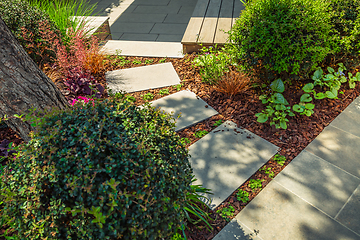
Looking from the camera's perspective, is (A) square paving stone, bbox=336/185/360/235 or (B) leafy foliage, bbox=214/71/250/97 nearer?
(A) square paving stone, bbox=336/185/360/235

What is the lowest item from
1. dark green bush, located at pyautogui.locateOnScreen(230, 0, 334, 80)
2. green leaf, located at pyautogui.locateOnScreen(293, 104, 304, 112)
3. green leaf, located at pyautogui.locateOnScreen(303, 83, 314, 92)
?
green leaf, located at pyautogui.locateOnScreen(293, 104, 304, 112)

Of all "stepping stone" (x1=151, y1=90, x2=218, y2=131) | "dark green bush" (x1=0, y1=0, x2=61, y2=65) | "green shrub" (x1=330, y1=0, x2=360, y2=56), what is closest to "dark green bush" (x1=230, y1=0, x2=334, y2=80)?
"green shrub" (x1=330, y1=0, x2=360, y2=56)

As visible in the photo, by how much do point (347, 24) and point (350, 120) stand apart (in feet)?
4.61

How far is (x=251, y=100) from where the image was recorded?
11.2 feet

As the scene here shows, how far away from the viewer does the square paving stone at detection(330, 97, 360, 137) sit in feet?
10.1

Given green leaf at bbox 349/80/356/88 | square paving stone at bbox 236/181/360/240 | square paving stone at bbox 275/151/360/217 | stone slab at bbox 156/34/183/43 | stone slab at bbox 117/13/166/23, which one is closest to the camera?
square paving stone at bbox 236/181/360/240

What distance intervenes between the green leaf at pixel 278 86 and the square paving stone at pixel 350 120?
840mm

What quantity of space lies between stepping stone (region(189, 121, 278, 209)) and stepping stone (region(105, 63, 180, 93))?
55.1 inches

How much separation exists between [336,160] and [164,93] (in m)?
2.51

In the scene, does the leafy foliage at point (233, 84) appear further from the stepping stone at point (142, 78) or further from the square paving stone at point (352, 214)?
the square paving stone at point (352, 214)

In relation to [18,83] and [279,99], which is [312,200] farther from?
[18,83]

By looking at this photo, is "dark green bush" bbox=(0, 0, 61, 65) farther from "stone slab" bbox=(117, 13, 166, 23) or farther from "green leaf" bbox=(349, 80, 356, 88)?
"green leaf" bbox=(349, 80, 356, 88)

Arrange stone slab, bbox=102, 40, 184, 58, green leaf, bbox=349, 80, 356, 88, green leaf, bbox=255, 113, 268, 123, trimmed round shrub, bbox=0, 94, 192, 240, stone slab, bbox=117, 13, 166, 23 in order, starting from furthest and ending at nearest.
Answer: stone slab, bbox=117, 13, 166, 23 → stone slab, bbox=102, 40, 184, 58 → green leaf, bbox=349, 80, 356, 88 → green leaf, bbox=255, 113, 268, 123 → trimmed round shrub, bbox=0, 94, 192, 240

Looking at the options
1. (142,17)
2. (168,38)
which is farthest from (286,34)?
(142,17)
